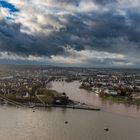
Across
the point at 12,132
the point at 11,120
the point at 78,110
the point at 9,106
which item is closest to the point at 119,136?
the point at 12,132

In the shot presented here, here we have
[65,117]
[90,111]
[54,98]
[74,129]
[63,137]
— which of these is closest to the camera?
[63,137]

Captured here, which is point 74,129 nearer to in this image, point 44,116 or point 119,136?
point 119,136

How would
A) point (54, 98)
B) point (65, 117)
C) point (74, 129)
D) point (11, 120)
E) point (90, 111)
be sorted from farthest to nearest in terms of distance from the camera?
point (54, 98), point (90, 111), point (65, 117), point (11, 120), point (74, 129)

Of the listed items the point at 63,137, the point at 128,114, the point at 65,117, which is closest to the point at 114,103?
the point at 128,114

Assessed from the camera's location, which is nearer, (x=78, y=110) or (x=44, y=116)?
(x=44, y=116)

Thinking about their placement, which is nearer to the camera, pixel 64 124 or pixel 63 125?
pixel 63 125

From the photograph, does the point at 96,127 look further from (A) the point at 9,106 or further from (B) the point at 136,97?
(B) the point at 136,97
